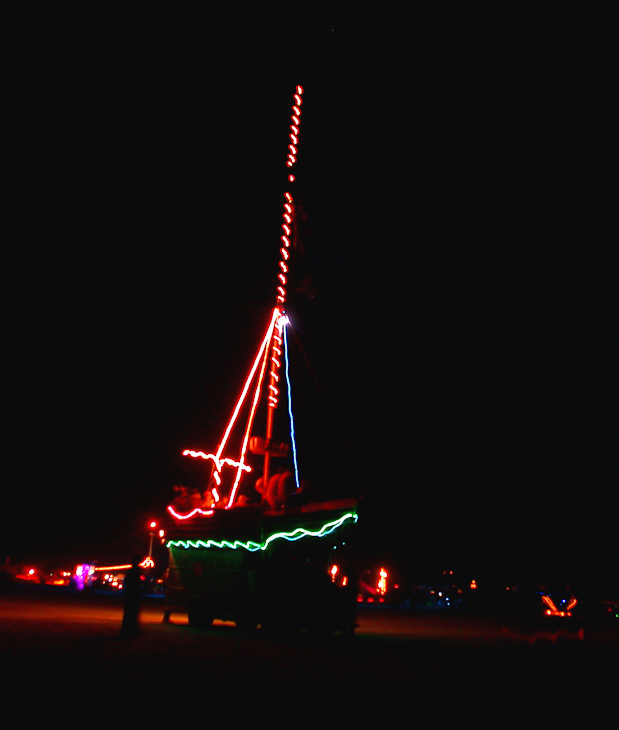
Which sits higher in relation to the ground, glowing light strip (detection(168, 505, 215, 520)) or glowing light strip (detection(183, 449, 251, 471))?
glowing light strip (detection(183, 449, 251, 471))

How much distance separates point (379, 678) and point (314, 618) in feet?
18.0

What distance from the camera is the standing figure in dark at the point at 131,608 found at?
37.9 feet

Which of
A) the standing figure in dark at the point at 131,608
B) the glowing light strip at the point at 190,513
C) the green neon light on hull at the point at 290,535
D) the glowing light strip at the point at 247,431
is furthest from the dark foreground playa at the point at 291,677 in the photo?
the glowing light strip at the point at 247,431

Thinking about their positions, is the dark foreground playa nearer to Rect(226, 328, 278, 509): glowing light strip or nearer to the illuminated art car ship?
the illuminated art car ship

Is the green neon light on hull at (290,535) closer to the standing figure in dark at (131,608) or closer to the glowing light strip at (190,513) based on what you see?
the glowing light strip at (190,513)

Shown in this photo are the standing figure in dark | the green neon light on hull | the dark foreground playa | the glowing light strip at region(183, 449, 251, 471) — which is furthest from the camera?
the glowing light strip at region(183, 449, 251, 471)

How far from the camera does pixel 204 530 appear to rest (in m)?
15.5

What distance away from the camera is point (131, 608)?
11688mm

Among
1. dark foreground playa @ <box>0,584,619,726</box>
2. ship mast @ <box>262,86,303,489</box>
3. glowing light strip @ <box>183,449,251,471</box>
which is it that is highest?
ship mast @ <box>262,86,303,489</box>

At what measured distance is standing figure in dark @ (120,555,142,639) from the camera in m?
11.5

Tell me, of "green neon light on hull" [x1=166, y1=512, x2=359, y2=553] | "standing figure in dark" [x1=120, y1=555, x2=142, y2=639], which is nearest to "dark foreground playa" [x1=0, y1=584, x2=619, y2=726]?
"standing figure in dark" [x1=120, y1=555, x2=142, y2=639]

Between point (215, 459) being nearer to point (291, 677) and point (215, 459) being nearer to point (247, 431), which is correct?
point (247, 431)

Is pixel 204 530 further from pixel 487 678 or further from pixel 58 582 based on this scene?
pixel 58 582

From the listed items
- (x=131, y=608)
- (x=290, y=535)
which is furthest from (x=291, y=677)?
(x=290, y=535)
